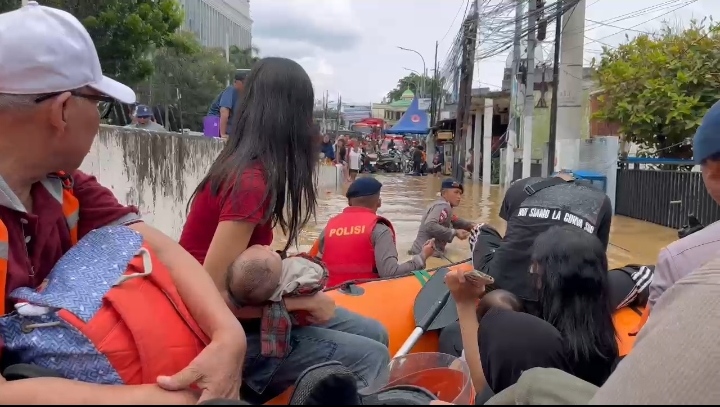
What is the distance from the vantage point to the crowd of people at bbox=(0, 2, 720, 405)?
3.88 feet

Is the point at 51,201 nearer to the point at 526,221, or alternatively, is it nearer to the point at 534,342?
the point at 534,342

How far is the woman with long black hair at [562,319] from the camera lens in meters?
2.29

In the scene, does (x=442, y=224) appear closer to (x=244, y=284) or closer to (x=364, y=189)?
(x=364, y=189)

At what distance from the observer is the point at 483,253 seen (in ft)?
13.2

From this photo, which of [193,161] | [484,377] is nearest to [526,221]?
[484,377]

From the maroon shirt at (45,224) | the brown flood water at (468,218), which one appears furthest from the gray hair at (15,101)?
the brown flood water at (468,218)

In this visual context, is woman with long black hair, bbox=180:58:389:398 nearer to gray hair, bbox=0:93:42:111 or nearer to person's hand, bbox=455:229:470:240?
gray hair, bbox=0:93:42:111

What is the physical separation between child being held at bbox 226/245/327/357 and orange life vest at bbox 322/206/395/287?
2.45 meters

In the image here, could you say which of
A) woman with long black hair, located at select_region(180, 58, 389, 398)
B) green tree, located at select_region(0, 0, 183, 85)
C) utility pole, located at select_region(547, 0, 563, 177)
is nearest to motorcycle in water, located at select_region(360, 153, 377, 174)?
green tree, located at select_region(0, 0, 183, 85)

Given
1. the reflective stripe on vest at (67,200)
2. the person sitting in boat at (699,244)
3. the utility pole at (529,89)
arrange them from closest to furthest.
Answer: the reflective stripe on vest at (67,200) < the person sitting in boat at (699,244) < the utility pole at (529,89)

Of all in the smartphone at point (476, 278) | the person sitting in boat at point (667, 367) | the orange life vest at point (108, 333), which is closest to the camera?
the person sitting in boat at point (667, 367)

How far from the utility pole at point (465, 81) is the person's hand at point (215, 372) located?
17.0 metres

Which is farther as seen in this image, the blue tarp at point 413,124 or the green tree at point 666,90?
the blue tarp at point 413,124

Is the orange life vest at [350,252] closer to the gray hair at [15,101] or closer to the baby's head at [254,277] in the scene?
the baby's head at [254,277]
